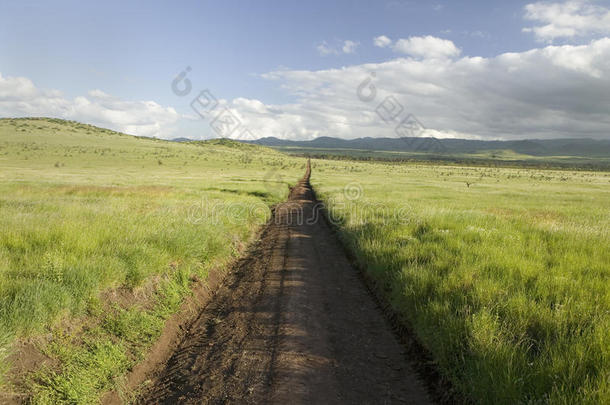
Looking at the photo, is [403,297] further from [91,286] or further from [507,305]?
[91,286]

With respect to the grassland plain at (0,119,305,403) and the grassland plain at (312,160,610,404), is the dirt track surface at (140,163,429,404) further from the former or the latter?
the grassland plain at (0,119,305,403)

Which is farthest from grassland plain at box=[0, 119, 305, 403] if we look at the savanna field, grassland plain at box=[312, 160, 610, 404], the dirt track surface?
grassland plain at box=[312, 160, 610, 404]

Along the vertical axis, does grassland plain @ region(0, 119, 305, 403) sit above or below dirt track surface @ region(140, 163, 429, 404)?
above

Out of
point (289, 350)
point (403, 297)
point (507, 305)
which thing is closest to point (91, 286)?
point (289, 350)

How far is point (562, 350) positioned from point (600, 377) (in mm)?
646

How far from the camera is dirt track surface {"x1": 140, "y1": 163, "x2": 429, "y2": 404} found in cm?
439

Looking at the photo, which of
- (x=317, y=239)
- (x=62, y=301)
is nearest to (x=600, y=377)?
(x=62, y=301)

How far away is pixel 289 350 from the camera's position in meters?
5.29

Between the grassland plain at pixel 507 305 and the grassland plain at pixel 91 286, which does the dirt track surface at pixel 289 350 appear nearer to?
the grassland plain at pixel 507 305

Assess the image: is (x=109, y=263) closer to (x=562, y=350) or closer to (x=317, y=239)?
(x=562, y=350)

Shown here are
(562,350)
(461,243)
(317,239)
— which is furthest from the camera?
(317,239)

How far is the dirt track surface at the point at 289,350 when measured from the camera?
4395 mm

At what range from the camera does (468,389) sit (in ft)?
13.2

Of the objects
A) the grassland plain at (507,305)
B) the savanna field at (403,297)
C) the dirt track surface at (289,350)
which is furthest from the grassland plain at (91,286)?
the grassland plain at (507,305)
